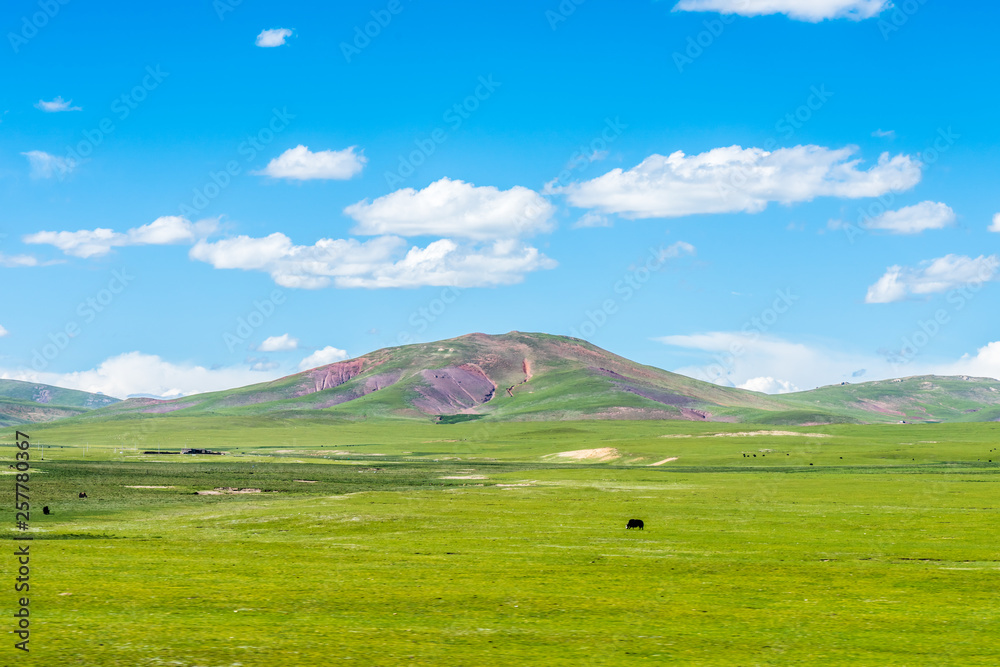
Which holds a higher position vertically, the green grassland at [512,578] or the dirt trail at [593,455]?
the green grassland at [512,578]

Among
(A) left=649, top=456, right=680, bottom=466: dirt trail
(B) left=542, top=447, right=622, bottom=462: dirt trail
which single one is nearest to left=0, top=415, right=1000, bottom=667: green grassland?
(A) left=649, top=456, right=680, bottom=466: dirt trail

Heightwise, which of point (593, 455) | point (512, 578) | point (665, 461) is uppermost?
point (512, 578)

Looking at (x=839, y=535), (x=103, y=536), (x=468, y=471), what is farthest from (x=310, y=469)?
(x=839, y=535)

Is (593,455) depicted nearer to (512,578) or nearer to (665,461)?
(665,461)

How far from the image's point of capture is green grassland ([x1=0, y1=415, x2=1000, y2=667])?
24.2m

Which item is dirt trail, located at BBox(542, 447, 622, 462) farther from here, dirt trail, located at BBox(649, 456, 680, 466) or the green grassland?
the green grassland

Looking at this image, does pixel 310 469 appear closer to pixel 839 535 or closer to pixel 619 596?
pixel 839 535

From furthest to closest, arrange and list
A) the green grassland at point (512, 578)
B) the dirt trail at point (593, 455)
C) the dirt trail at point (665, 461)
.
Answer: the dirt trail at point (593, 455)
the dirt trail at point (665, 461)
the green grassland at point (512, 578)

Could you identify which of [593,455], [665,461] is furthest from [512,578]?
[593,455]

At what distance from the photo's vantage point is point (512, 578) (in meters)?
36.2

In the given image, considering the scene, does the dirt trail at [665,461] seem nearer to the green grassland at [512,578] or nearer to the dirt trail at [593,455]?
the dirt trail at [593,455]

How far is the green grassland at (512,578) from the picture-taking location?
952 inches

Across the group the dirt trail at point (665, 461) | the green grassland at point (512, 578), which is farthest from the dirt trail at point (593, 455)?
the green grassland at point (512, 578)

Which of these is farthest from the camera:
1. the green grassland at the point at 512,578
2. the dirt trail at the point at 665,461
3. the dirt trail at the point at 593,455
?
the dirt trail at the point at 593,455
